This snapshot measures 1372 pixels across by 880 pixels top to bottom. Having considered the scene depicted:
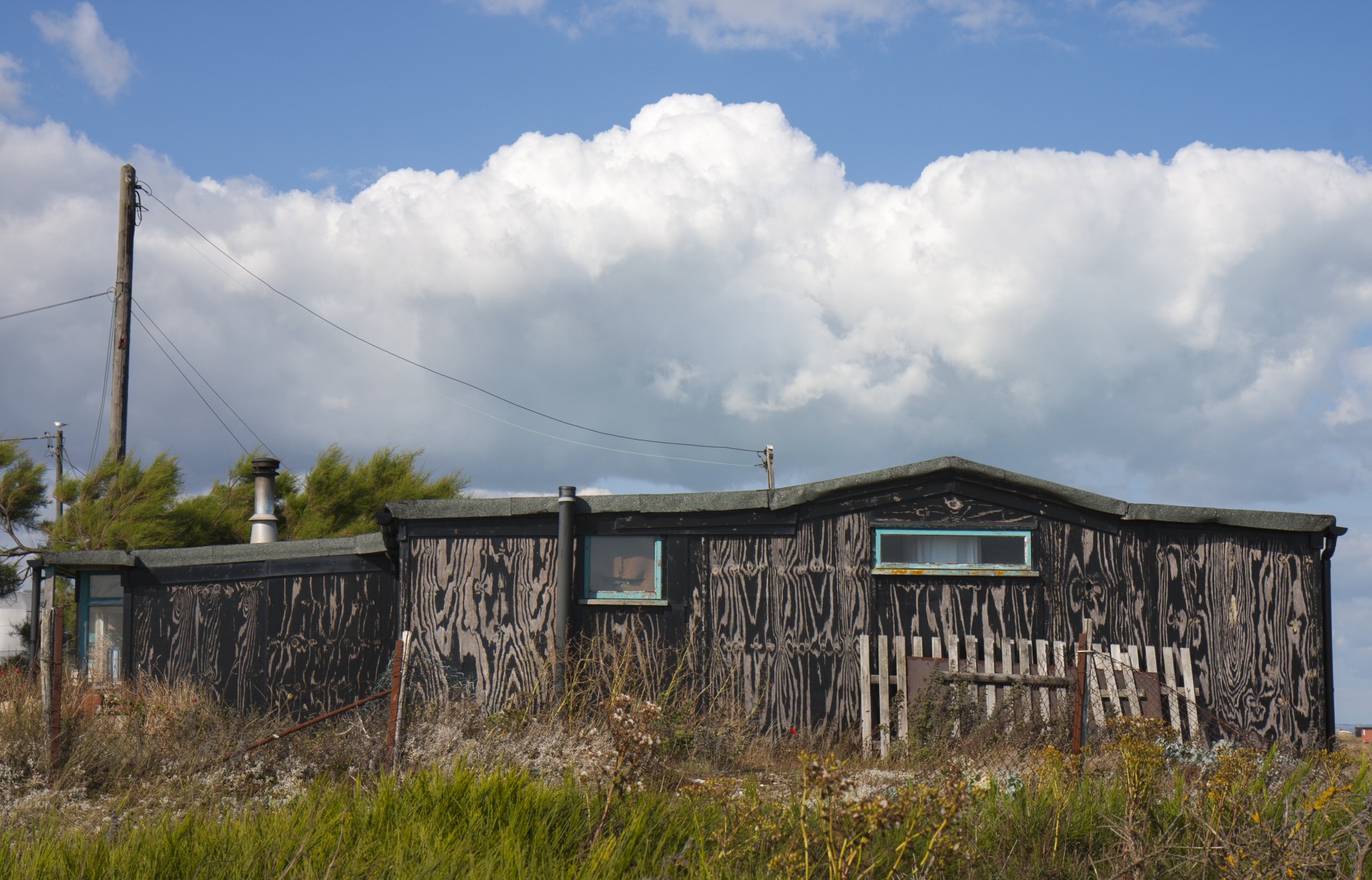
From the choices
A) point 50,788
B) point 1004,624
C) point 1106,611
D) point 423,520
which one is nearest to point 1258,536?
point 1106,611

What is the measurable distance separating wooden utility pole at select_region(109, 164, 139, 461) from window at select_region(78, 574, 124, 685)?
5194 mm

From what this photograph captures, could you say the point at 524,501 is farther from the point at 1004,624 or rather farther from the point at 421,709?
the point at 1004,624

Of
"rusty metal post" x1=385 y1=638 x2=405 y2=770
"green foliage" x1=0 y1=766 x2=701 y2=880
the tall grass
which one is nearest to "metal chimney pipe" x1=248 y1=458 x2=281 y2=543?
"rusty metal post" x1=385 y1=638 x2=405 y2=770

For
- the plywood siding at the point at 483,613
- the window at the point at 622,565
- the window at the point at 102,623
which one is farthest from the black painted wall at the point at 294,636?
the window at the point at 622,565

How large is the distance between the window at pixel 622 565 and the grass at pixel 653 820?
2756 mm

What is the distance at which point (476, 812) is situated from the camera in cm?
553

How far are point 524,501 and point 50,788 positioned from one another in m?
4.80

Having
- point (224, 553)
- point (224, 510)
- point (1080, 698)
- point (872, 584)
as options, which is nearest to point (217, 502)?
point (224, 510)

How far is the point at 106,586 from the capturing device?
14602 mm

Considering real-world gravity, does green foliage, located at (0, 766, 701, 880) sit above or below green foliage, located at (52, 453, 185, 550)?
below

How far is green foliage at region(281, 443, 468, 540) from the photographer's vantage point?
20.9 meters

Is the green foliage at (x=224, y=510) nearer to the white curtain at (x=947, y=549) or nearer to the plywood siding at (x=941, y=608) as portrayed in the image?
the plywood siding at (x=941, y=608)

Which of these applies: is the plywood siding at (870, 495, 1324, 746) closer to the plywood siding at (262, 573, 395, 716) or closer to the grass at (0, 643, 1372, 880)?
the grass at (0, 643, 1372, 880)

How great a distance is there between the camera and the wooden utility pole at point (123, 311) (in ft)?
63.2
